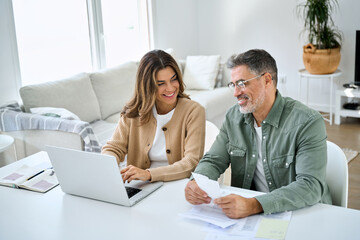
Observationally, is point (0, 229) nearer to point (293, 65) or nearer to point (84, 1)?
point (84, 1)

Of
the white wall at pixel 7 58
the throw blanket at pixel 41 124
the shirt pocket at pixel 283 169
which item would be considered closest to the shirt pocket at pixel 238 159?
the shirt pocket at pixel 283 169

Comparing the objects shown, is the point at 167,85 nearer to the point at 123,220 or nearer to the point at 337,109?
the point at 123,220

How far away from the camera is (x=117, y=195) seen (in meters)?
1.60

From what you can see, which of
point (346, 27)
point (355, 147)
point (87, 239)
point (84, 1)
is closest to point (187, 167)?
point (87, 239)

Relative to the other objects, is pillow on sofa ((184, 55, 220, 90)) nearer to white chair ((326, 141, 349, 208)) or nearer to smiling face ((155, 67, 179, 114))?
smiling face ((155, 67, 179, 114))

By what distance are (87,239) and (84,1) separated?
3.41 meters

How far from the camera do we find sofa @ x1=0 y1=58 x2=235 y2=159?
314cm

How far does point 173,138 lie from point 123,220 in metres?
0.64

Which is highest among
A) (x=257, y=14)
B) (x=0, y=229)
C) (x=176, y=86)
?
(x=257, y=14)

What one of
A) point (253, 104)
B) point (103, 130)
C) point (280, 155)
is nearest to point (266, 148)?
point (280, 155)

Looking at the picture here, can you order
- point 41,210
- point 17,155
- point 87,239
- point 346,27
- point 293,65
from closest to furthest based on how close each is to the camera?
1. point 87,239
2. point 41,210
3. point 17,155
4. point 346,27
5. point 293,65

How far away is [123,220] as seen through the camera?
1502 millimetres

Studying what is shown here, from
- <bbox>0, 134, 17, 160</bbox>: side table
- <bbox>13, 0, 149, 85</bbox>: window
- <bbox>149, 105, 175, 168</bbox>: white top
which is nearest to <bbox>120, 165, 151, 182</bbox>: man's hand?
<bbox>149, 105, 175, 168</bbox>: white top

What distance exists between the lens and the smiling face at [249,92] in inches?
68.9
